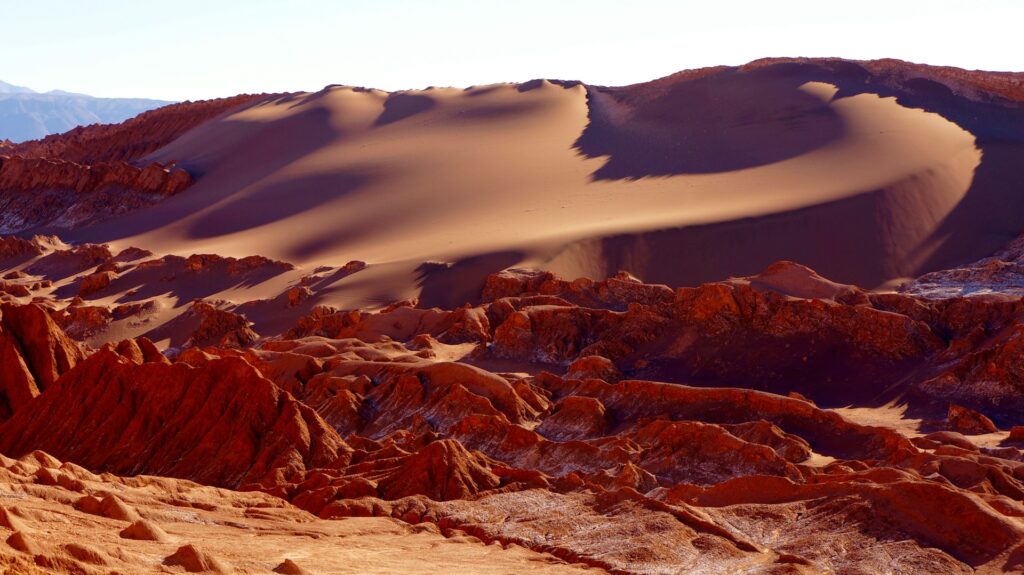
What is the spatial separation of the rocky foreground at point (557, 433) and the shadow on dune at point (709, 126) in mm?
23459

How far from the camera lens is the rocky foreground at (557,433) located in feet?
74.0

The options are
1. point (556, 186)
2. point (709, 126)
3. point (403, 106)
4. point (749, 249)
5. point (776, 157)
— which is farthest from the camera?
point (403, 106)

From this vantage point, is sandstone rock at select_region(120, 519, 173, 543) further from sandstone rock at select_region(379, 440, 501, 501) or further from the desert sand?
sandstone rock at select_region(379, 440, 501, 501)

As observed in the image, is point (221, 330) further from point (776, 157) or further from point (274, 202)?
point (776, 157)

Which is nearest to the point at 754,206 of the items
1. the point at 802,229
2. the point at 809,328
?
the point at 802,229

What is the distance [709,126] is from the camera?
83312mm

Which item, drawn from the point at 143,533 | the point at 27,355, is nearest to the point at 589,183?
the point at 27,355

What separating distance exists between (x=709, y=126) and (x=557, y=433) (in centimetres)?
4919

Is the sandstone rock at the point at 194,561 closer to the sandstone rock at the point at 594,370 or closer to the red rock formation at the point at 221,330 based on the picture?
the sandstone rock at the point at 594,370

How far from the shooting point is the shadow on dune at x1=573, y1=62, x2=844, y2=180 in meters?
76.8

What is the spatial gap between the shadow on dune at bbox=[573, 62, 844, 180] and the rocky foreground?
2346 cm

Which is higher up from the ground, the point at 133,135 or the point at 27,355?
the point at 133,135

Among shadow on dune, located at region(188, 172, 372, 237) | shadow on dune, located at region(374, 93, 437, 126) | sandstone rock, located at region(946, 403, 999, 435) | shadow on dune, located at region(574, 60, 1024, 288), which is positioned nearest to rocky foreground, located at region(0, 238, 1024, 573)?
sandstone rock, located at region(946, 403, 999, 435)

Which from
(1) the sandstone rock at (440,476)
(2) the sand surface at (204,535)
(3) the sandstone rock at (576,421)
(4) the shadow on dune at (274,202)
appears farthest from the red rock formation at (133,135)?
(2) the sand surface at (204,535)
